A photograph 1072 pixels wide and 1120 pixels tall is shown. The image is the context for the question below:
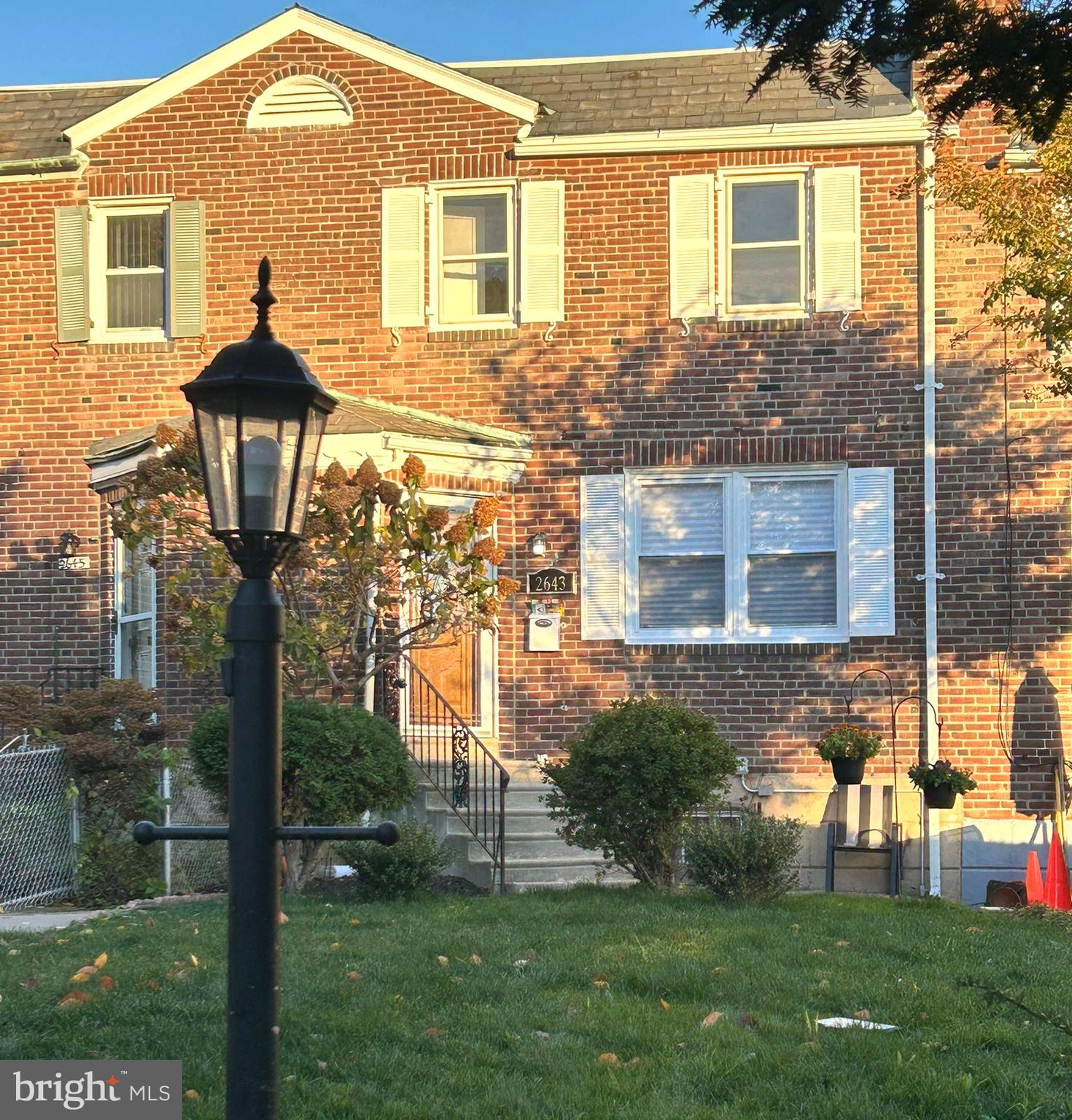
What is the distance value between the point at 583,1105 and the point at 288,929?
341cm

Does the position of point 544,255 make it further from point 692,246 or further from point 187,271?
point 187,271

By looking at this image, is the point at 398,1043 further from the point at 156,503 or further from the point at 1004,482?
the point at 1004,482

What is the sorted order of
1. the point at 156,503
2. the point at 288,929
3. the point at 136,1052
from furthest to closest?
the point at 156,503
the point at 288,929
the point at 136,1052

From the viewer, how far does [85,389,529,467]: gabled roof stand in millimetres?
11773

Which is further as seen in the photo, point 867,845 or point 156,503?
point 867,845

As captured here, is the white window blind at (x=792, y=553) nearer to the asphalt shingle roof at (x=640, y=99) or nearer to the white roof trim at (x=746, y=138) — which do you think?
the white roof trim at (x=746, y=138)

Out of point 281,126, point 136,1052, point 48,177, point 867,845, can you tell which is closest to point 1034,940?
point 867,845

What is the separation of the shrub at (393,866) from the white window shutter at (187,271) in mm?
5837

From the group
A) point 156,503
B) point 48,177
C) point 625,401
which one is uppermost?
point 48,177

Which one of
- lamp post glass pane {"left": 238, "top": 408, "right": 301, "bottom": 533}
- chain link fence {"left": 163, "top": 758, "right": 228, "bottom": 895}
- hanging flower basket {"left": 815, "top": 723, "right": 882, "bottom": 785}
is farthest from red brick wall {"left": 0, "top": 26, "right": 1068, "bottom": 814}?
lamp post glass pane {"left": 238, "top": 408, "right": 301, "bottom": 533}

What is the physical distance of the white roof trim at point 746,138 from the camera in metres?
12.7

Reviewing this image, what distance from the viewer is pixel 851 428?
1268 cm

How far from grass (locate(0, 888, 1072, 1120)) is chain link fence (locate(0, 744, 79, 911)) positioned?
242 centimetres

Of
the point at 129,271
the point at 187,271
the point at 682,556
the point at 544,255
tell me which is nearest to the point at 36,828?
the point at 187,271
